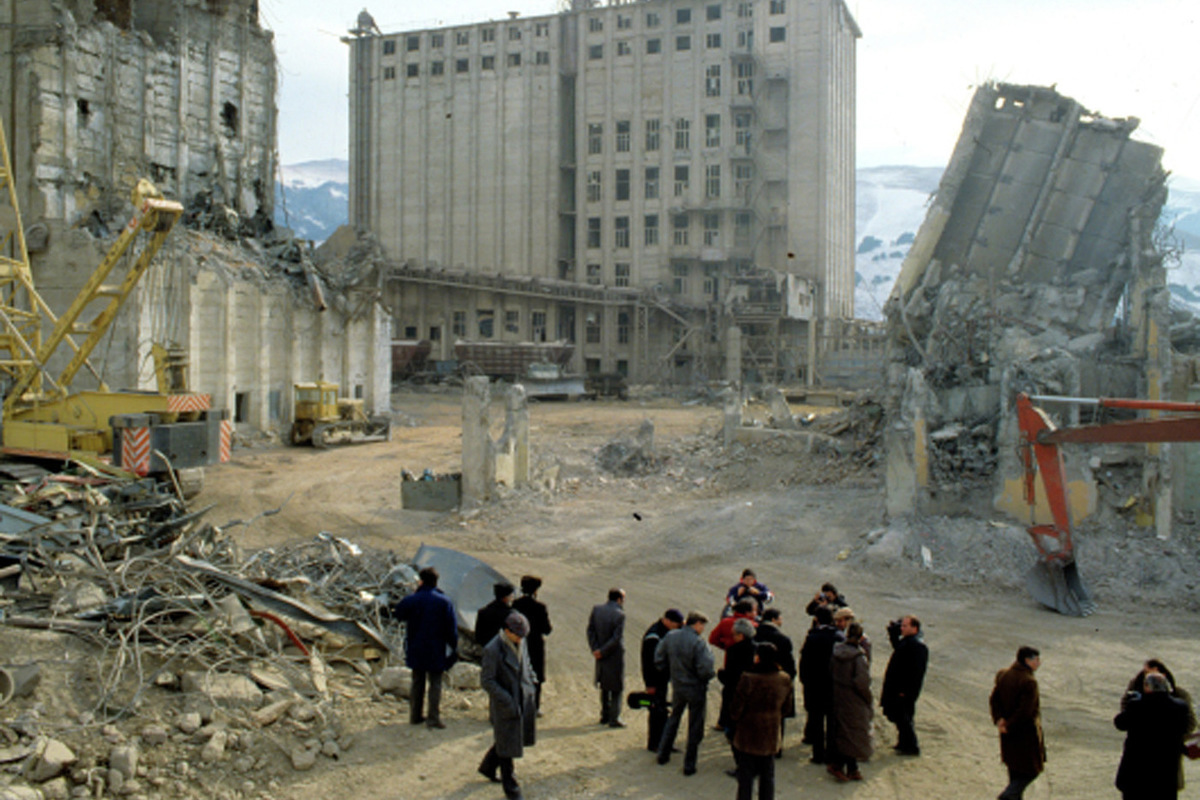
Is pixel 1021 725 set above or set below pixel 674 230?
below

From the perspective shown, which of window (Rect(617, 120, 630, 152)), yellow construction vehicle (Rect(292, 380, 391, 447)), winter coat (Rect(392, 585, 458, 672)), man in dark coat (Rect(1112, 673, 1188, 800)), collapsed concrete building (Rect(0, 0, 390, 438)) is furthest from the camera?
window (Rect(617, 120, 630, 152))

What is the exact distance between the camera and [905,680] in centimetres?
684

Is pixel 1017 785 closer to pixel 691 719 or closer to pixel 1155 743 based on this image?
pixel 1155 743

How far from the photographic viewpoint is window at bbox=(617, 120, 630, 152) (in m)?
55.9

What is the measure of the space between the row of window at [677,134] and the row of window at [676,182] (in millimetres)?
1142

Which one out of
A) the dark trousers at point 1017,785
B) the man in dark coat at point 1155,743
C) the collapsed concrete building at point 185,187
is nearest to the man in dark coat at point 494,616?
the dark trousers at point 1017,785

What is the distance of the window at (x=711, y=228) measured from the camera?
5400 cm

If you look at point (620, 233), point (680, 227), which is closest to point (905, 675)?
point (680, 227)

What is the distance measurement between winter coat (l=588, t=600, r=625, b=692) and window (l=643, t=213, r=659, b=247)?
49193mm

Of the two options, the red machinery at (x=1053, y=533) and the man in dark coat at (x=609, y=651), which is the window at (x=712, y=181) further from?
the man in dark coat at (x=609, y=651)

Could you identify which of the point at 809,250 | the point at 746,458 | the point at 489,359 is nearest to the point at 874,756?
the point at 746,458

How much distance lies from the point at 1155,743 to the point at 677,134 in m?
52.5

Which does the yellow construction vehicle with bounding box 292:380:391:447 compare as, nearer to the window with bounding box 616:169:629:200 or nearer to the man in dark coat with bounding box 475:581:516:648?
the man in dark coat with bounding box 475:581:516:648

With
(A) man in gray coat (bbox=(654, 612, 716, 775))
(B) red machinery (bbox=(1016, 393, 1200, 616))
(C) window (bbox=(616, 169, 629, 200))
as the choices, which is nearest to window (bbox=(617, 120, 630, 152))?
(C) window (bbox=(616, 169, 629, 200))
